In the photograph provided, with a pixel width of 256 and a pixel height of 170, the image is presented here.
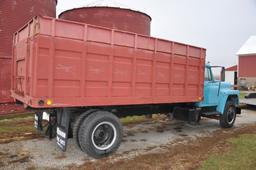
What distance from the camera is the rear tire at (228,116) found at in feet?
33.2

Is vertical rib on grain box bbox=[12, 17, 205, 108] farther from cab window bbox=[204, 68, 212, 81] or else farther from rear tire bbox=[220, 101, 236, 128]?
rear tire bbox=[220, 101, 236, 128]

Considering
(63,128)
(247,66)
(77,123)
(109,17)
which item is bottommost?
(63,128)

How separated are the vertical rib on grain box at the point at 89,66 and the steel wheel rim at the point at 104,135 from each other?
543 millimetres

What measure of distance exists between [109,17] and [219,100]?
871 cm

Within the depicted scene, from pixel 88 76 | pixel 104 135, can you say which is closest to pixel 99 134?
pixel 104 135

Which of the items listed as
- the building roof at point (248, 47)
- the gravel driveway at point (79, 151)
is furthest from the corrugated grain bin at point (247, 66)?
the gravel driveway at point (79, 151)

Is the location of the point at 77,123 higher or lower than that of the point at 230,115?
higher

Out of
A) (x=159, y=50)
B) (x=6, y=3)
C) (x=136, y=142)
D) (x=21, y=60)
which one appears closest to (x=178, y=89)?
(x=159, y=50)

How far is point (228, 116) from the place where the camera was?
1031cm

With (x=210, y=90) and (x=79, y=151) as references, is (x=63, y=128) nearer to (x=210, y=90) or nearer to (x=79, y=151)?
(x=79, y=151)

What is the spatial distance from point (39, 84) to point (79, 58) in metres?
1.00

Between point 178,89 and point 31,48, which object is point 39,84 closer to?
point 31,48

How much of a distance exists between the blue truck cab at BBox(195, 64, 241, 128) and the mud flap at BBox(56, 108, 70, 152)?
4.72 metres

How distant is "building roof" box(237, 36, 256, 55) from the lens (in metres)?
43.4
